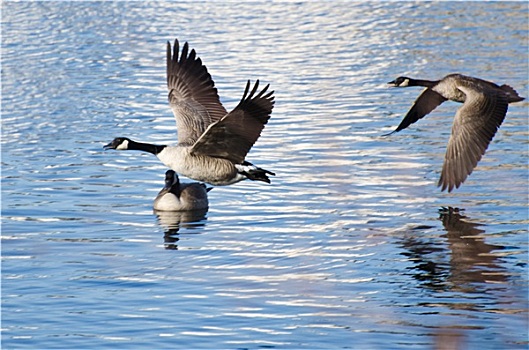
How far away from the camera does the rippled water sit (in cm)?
983

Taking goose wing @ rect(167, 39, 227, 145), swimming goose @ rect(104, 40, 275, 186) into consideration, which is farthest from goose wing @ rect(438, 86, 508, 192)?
goose wing @ rect(167, 39, 227, 145)

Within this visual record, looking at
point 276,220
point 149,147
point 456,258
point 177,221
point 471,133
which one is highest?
point 471,133

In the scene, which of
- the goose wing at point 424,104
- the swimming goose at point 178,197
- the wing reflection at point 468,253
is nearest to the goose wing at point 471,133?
the wing reflection at point 468,253

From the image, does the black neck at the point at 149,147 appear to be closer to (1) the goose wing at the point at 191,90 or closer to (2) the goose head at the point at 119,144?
(2) the goose head at the point at 119,144

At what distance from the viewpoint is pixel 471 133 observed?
12.5 metres

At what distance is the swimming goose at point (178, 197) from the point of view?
1425 cm

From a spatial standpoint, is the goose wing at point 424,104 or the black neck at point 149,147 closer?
the black neck at point 149,147

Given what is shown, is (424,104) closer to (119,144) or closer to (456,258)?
(456,258)

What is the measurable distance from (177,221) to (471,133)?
3971mm

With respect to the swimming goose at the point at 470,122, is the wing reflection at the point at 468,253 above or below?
below

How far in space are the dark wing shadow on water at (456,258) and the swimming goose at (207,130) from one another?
1.91 m

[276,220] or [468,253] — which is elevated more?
[468,253]

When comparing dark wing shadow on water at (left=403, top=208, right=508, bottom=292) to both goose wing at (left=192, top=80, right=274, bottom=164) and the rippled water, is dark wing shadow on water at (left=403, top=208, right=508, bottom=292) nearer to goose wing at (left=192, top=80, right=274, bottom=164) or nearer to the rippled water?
the rippled water

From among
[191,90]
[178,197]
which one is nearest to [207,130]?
[191,90]
